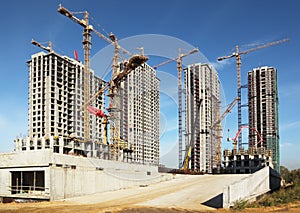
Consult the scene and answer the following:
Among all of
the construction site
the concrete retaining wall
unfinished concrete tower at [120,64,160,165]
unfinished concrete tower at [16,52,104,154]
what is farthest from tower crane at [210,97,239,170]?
the concrete retaining wall

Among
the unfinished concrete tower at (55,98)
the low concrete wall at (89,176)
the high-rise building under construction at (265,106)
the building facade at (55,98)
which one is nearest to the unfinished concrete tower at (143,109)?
the low concrete wall at (89,176)

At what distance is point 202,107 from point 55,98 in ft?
151

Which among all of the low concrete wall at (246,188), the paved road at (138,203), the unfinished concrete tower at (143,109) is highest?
the unfinished concrete tower at (143,109)

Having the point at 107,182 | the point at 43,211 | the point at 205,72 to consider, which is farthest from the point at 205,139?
the point at 43,211

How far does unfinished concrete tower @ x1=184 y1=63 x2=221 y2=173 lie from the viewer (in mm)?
66875

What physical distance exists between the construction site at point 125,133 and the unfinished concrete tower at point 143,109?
14 centimetres

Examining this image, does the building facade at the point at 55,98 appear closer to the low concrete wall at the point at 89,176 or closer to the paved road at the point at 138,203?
the low concrete wall at the point at 89,176

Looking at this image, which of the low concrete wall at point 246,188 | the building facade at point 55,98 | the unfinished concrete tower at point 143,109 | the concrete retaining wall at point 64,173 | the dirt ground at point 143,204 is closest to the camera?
the dirt ground at point 143,204

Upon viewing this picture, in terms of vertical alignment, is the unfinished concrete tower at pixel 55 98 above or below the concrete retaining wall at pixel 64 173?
above

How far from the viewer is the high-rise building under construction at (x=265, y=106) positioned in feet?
282

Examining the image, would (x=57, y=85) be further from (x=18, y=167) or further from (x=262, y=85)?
(x=18, y=167)

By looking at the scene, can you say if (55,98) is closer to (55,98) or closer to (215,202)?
(55,98)

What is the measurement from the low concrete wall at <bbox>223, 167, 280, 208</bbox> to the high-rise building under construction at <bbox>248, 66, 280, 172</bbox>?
62777 mm

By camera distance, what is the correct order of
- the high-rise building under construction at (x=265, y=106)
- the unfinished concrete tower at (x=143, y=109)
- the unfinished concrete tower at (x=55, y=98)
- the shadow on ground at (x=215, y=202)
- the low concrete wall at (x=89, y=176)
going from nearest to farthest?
the shadow on ground at (x=215, y=202) < the low concrete wall at (x=89, y=176) < the unfinished concrete tower at (x=143, y=109) < the high-rise building under construction at (x=265, y=106) < the unfinished concrete tower at (x=55, y=98)
